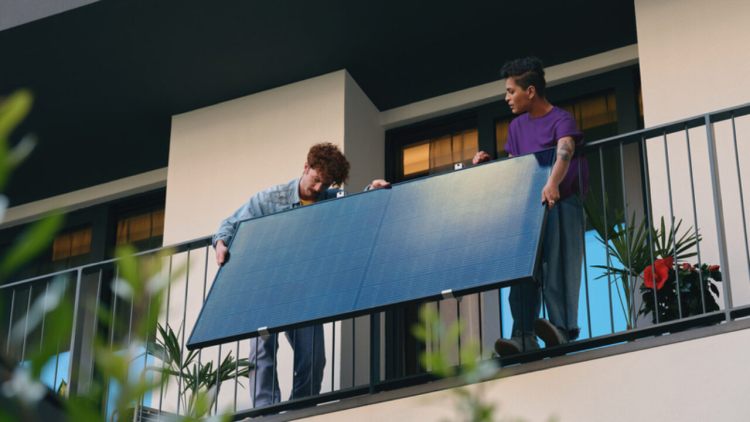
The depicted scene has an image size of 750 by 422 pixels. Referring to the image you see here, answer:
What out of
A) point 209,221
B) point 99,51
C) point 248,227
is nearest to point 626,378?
point 248,227

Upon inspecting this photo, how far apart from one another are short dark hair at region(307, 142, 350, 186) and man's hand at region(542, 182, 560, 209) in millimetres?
1352

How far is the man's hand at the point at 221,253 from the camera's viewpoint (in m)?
6.71

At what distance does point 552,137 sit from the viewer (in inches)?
241

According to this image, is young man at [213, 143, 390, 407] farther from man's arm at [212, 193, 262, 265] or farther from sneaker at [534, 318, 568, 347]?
sneaker at [534, 318, 568, 347]

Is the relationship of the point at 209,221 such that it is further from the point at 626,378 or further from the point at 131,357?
the point at 131,357

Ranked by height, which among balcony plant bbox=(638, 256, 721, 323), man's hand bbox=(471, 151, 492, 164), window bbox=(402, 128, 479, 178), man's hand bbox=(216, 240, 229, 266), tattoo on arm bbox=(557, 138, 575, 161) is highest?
window bbox=(402, 128, 479, 178)

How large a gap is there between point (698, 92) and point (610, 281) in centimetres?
212

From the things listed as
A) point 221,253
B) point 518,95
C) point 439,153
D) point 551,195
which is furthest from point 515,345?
point 439,153

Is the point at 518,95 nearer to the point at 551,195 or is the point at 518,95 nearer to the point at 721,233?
the point at 551,195

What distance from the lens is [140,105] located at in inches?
377

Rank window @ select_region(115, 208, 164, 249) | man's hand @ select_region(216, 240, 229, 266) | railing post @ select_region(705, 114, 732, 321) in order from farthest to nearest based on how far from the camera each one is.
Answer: window @ select_region(115, 208, 164, 249) → man's hand @ select_region(216, 240, 229, 266) → railing post @ select_region(705, 114, 732, 321)

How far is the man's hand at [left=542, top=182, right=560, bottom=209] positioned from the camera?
5699 mm

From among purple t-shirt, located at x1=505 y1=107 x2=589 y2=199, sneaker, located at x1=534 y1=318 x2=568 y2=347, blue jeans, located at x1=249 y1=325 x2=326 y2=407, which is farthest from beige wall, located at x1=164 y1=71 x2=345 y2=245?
sneaker, located at x1=534 y1=318 x2=568 y2=347

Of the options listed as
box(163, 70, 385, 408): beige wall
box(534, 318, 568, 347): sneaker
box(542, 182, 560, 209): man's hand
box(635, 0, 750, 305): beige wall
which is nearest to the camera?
box(534, 318, 568, 347): sneaker
